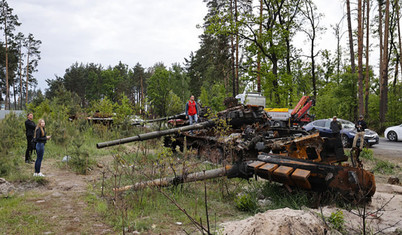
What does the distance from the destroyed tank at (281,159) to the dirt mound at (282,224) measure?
73 centimetres

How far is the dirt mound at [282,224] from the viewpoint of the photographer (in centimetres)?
348

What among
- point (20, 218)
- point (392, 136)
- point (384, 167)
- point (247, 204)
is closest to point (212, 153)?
point (247, 204)

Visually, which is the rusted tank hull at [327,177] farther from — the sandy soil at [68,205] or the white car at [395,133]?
the white car at [395,133]

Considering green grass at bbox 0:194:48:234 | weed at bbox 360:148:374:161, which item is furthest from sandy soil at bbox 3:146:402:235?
weed at bbox 360:148:374:161

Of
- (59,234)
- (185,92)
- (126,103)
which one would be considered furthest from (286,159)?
(185,92)

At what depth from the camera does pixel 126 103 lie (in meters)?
15.8

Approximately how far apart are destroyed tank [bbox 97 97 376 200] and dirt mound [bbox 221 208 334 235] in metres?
0.73

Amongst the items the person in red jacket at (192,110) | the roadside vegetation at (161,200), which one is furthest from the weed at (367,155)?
the person in red jacket at (192,110)

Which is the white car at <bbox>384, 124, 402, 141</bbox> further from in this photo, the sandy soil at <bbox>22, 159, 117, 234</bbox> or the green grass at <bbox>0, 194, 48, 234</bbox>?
the green grass at <bbox>0, 194, 48, 234</bbox>

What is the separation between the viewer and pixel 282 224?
3.53 meters

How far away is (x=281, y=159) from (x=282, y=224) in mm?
2501

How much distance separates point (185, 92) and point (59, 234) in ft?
148

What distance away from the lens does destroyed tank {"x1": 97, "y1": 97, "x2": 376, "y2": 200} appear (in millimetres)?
5309

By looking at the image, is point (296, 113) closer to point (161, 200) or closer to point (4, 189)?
point (161, 200)
